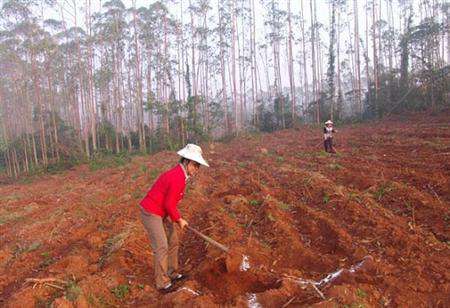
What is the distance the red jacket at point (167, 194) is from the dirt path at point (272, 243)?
35.9 inches

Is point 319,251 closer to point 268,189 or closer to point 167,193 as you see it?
point 167,193

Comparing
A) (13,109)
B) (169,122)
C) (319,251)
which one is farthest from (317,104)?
(13,109)

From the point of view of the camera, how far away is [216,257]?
5.09 metres

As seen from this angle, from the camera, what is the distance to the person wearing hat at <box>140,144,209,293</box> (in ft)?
14.4

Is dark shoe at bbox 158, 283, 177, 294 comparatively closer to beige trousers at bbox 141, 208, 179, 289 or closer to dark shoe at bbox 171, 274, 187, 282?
beige trousers at bbox 141, 208, 179, 289

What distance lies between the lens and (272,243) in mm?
5680

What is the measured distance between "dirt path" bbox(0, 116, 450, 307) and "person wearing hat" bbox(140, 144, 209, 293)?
330 mm

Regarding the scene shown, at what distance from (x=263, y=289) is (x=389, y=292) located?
1326mm

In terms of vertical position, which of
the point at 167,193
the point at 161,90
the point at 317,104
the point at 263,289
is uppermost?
the point at 161,90

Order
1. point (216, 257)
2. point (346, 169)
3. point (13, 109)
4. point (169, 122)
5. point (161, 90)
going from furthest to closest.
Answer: point (13, 109) → point (161, 90) → point (169, 122) → point (346, 169) → point (216, 257)

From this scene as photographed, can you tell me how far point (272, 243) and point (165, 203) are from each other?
1.97 m

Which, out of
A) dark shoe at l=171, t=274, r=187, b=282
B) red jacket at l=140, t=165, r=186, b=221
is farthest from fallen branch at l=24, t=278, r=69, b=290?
red jacket at l=140, t=165, r=186, b=221

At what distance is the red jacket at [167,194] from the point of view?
14.4 ft

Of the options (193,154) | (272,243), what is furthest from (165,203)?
(272,243)
